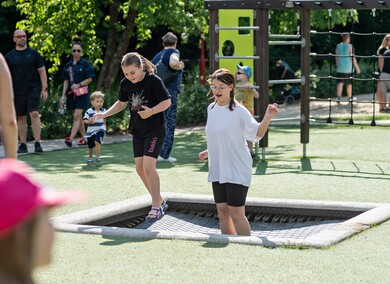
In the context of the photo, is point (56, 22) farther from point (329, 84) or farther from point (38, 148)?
point (329, 84)

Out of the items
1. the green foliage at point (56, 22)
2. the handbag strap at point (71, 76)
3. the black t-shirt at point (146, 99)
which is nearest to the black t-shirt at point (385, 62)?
the green foliage at point (56, 22)

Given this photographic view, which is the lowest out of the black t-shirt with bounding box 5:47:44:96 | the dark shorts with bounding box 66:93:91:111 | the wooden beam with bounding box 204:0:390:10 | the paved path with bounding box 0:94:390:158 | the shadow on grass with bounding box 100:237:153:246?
the paved path with bounding box 0:94:390:158

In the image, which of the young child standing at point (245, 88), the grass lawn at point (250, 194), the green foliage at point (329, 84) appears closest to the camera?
the grass lawn at point (250, 194)

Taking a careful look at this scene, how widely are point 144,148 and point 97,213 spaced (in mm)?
793

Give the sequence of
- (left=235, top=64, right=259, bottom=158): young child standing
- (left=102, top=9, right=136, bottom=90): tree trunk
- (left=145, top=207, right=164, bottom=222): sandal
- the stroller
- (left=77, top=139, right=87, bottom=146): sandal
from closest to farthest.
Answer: (left=145, top=207, right=164, bottom=222): sandal
(left=235, top=64, right=259, bottom=158): young child standing
(left=77, top=139, right=87, bottom=146): sandal
(left=102, top=9, right=136, bottom=90): tree trunk
the stroller

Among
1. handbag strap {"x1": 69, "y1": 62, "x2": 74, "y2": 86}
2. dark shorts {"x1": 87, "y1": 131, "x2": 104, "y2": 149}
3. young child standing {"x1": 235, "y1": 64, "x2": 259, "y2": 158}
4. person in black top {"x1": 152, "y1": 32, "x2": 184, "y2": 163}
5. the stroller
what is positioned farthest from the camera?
the stroller

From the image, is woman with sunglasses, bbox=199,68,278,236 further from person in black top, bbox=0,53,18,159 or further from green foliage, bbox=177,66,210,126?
green foliage, bbox=177,66,210,126

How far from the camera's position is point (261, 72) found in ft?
43.8

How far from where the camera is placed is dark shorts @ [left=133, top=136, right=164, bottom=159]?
9.03 m

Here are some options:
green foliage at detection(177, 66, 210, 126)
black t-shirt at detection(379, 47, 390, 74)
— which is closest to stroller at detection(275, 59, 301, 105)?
black t-shirt at detection(379, 47, 390, 74)

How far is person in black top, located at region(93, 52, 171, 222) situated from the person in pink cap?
662 centimetres

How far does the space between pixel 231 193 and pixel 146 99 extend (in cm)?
146

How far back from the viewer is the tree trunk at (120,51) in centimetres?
2022

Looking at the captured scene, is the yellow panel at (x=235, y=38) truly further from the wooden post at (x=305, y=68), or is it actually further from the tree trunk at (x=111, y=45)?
the tree trunk at (x=111, y=45)
